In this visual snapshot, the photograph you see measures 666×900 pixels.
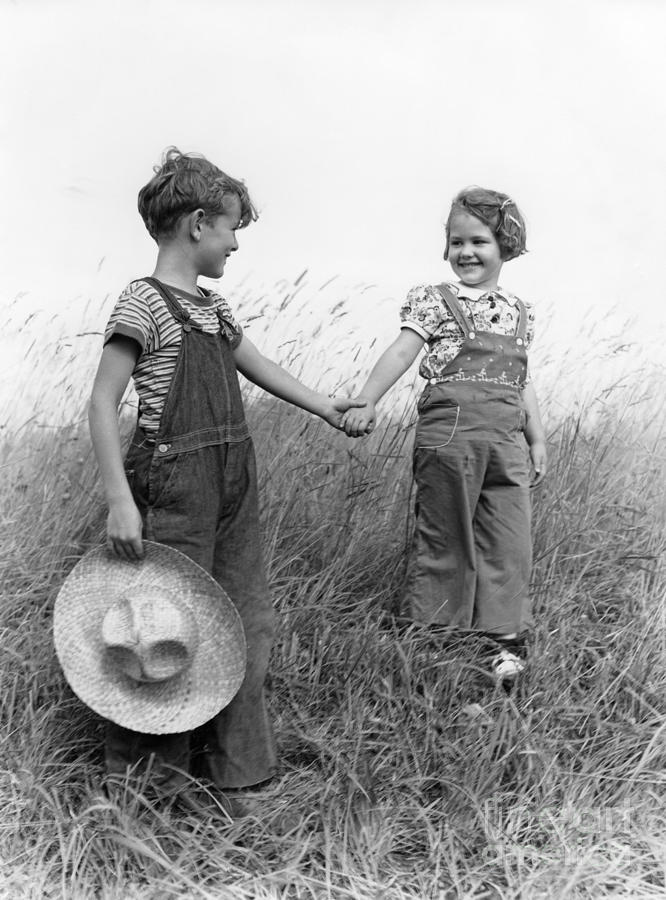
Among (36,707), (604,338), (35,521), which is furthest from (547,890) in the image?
(604,338)

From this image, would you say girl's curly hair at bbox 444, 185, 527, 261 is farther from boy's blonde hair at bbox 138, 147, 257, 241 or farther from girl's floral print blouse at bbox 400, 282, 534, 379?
boy's blonde hair at bbox 138, 147, 257, 241

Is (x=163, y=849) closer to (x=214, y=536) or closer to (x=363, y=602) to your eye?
(x=214, y=536)

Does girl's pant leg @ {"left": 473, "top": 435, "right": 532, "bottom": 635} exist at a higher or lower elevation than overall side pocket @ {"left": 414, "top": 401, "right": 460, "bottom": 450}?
lower

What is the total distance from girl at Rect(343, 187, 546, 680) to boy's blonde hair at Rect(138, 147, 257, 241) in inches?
26.8

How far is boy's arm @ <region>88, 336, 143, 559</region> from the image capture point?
7.10 feet

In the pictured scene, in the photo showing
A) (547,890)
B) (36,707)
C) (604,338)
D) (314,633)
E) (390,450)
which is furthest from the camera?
(604,338)

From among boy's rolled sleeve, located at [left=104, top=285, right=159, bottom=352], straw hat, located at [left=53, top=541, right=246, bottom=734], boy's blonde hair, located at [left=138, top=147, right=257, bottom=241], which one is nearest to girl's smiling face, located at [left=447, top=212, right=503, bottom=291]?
boy's blonde hair, located at [left=138, top=147, right=257, bottom=241]

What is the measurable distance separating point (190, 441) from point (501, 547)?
1042 millimetres

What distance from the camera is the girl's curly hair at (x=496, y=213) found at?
9.30 ft

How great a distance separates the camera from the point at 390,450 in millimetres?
3260

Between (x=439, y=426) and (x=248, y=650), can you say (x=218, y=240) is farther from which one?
(x=248, y=650)

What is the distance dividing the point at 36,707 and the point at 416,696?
39.4 inches

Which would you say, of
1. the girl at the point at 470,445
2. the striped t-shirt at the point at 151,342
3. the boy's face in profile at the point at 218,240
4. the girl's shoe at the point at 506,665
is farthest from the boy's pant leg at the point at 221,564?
the girl's shoe at the point at 506,665

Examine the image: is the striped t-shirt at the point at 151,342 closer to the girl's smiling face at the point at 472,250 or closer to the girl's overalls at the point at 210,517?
the girl's overalls at the point at 210,517
